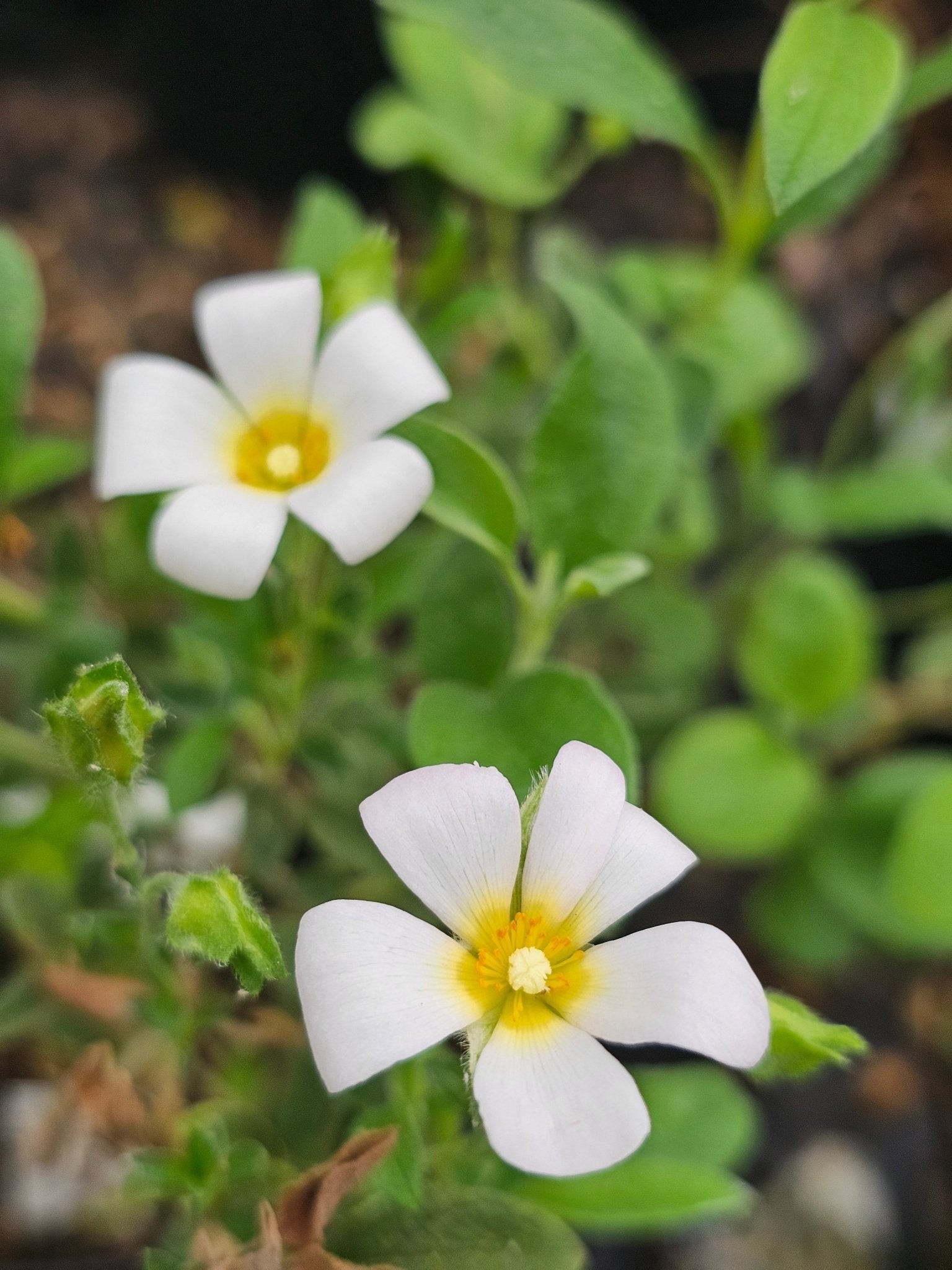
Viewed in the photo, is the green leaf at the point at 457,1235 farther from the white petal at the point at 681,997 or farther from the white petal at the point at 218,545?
the white petal at the point at 218,545

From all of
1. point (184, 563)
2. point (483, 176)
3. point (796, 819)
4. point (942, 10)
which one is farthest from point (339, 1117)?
point (942, 10)

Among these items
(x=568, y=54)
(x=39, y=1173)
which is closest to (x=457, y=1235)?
(x=39, y=1173)

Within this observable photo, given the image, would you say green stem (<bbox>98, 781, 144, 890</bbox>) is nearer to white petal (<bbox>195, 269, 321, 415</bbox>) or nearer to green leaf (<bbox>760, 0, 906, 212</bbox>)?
white petal (<bbox>195, 269, 321, 415</bbox>)

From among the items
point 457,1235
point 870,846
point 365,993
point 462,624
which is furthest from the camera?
point 870,846

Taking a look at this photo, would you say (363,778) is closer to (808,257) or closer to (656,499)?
(656,499)

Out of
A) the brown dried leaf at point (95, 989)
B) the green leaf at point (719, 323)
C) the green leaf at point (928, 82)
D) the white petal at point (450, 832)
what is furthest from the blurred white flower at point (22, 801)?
the green leaf at point (928, 82)

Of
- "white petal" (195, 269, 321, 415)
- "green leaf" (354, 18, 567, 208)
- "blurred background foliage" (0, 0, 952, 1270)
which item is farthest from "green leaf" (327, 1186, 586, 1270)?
"green leaf" (354, 18, 567, 208)

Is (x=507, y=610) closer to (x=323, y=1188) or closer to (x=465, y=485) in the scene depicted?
(x=465, y=485)
